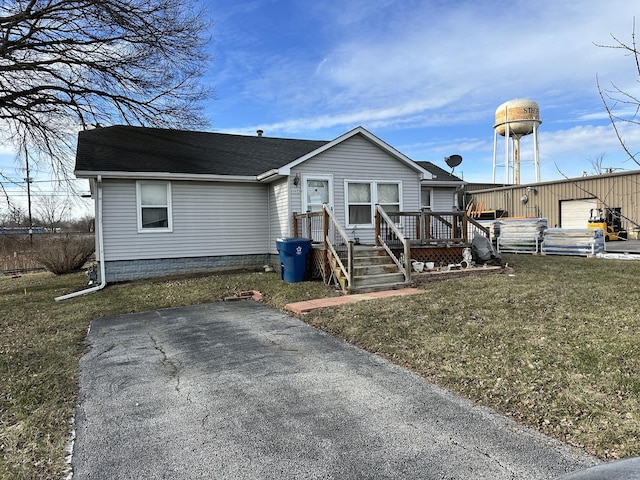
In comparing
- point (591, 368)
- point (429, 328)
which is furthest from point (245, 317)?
point (591, 368)

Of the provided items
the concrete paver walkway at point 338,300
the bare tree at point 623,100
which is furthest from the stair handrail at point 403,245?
the bare tree at point 623,100

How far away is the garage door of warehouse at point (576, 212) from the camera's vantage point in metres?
22.9

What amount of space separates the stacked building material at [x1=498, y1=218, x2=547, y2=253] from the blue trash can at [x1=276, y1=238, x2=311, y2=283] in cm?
1122

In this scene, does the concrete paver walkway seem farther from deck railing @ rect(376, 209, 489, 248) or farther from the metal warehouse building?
the metal warehouse building

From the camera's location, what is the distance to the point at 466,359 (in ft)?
14.5

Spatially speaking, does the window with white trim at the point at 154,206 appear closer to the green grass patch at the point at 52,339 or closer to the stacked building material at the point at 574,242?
the green grass patch at the point at 52,339

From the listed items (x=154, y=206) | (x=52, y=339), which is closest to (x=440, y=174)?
(x=154, y=206)

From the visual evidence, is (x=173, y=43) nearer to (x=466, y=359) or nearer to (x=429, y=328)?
(x=429, y=328)

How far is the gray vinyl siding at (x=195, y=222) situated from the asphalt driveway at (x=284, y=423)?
658 cm

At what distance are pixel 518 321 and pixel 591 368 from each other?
5.83 feet

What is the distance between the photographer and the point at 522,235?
678 inches

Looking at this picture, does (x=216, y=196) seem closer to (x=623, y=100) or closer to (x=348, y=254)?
(x=348, y=254)

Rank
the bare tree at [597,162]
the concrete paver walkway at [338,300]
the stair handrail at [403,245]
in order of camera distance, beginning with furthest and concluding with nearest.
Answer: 1. the stair handrail at [403,245]
2. the concrete paver walkway at [338,300]
3. the bare tree at [597,162]

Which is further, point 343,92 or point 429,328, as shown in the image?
point 343,92
